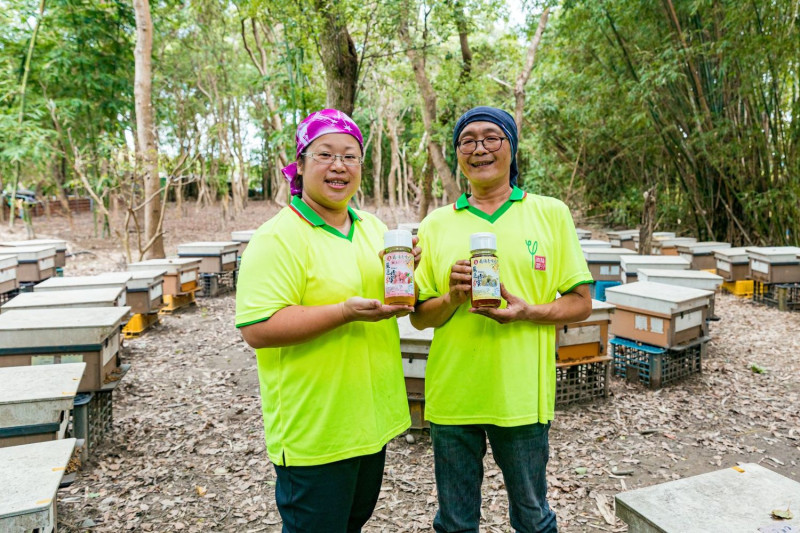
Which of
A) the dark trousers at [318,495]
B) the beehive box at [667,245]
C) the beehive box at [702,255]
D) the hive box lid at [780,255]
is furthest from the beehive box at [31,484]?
the beehive box at [667,245]

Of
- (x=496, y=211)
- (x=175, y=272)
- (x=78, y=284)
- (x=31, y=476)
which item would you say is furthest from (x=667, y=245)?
(x=31, y=476)

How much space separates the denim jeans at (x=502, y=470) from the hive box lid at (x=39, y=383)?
2004 mm

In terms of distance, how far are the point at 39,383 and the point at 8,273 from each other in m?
5.03

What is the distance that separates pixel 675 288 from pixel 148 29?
918 centimetres

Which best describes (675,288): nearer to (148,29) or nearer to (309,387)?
(309,387)

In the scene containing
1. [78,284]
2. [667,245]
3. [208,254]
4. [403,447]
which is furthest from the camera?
[667,245]

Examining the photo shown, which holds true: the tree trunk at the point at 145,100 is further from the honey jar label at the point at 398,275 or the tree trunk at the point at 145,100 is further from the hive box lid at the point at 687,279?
the honey jar label at the point at 398,275

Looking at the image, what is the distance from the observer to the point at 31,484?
75.9 inches

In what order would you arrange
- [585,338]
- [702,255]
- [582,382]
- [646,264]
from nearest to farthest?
[585,338] < [582,382] < [646,264] < [702,255]

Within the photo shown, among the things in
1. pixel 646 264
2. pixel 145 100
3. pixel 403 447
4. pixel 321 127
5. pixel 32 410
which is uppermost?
pixel 145 100

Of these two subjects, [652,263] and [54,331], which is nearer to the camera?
[54,331]

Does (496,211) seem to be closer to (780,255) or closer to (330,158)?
(330,158)

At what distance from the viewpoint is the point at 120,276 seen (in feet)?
19.6

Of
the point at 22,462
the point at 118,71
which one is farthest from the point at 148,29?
the point at 22,462
